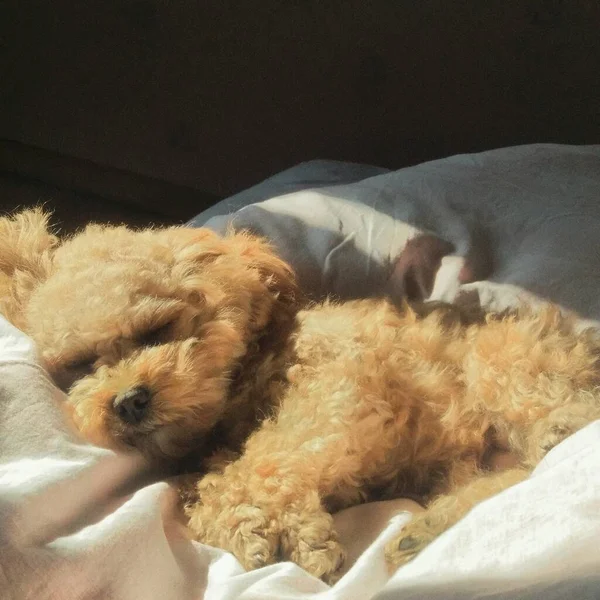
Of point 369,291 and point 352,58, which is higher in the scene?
point 352,58

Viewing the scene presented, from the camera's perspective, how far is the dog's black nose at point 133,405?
1.23m

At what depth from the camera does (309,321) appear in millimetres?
1503

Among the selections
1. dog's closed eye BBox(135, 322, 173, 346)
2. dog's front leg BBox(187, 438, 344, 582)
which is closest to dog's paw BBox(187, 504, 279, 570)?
dog's front leg BBox(187, 438, 344, 582)

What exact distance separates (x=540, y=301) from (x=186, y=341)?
2.62 feet

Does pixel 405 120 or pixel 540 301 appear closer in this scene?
pixel 540 301

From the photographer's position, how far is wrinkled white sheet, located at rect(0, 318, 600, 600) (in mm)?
887

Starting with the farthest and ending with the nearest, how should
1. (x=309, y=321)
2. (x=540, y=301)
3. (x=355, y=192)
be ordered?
(x=355, y=192), (x=540, y=301), (x=309, y=321)

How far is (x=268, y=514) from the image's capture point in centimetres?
117

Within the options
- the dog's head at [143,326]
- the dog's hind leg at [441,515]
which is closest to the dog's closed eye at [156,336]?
the dog's head at [143,326]

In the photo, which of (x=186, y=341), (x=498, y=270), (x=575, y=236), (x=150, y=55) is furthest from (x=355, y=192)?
(x=150, y=55)

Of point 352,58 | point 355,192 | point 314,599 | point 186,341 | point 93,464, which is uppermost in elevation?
point 352,58

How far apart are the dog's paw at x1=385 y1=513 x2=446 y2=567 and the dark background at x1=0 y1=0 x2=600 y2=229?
5.04 ft

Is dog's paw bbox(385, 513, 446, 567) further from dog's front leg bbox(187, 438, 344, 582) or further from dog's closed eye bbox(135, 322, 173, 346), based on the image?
dog's closed eye bbox(135, 322, 173, 346)

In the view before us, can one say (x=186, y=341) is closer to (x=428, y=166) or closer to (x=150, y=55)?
(x=428, y=166)
